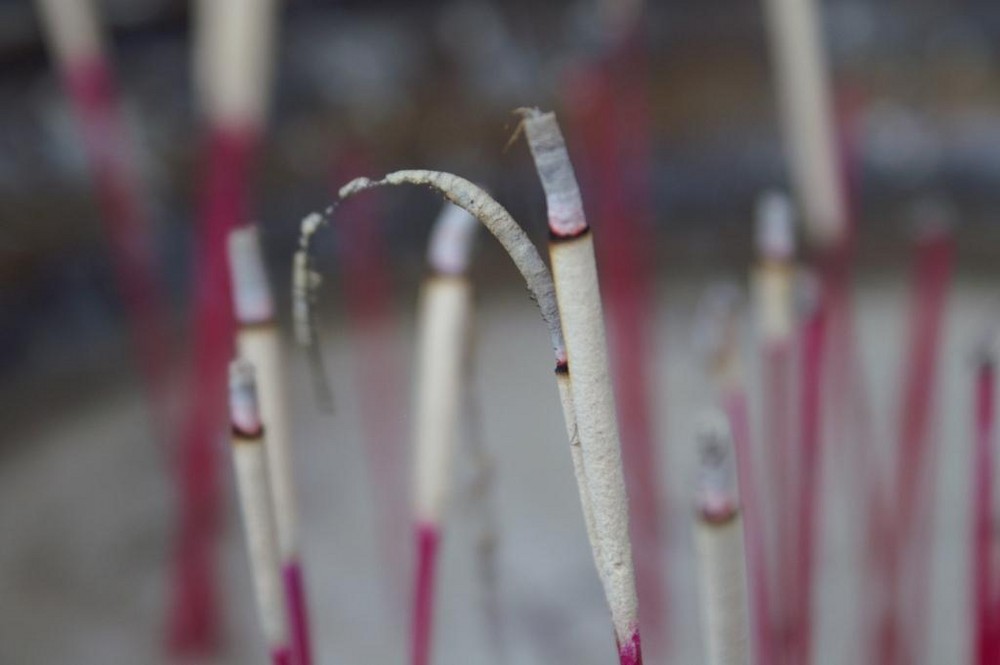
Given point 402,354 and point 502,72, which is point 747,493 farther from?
point 502,72

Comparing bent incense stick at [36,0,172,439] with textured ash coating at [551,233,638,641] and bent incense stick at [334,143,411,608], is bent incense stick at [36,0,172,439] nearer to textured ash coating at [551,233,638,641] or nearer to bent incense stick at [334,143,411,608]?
bent incense stick at [334,143,411,608]

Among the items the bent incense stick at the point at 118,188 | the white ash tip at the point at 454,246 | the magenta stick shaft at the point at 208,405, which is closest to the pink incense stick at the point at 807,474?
the white ash tip at the point at 454,246

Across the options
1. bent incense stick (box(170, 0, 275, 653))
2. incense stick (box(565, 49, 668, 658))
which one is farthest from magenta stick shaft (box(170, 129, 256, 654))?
incense stick (box(565, 49, 668, 658))

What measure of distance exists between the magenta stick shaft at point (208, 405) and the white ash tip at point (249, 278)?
0.20 metres

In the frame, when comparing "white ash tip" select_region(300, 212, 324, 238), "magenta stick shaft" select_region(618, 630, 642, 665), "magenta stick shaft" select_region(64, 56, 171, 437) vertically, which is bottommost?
"magenta stick shaft" select_region(618, 630, 642, 665)

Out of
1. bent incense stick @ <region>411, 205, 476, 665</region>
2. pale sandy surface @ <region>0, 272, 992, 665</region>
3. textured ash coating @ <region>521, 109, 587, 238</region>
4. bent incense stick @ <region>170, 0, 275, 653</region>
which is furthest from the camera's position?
pale sandy surface @ <region>0, 272, 992, 665</region>

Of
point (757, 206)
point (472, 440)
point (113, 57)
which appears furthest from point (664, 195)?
point (472, 440)

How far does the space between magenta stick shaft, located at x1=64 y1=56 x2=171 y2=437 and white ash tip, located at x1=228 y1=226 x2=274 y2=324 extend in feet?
0.99

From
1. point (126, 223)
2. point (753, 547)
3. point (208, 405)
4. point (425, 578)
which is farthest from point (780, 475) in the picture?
point (126, 223)

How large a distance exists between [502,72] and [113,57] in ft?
0.80

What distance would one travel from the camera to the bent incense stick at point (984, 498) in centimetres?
30

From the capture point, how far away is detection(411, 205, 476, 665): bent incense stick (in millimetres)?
283

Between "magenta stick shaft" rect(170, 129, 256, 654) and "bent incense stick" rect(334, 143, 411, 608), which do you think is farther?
"bent incense stick" rect(334, 143, 411, 608)

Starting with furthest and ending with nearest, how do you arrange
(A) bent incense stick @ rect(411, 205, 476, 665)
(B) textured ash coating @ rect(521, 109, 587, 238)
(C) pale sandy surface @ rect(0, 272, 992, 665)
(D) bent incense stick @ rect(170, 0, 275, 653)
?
1. (C) pale sandy surface @ rect(0, 272, 992, 665)
2. (D) bent incense stick @ rect(170, 0, 275, 653)
3. (A) bent incense stick @ rect(411, 205, 476, 665)
4. (B) textured ash coating @ rect(521, 109, 587, 238)
